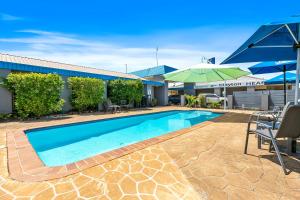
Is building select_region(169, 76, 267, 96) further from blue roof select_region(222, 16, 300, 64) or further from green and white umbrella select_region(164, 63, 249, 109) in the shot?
blue roof select_region(222, 16, 300, 64)

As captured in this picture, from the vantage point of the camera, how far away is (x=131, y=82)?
15.8 meters

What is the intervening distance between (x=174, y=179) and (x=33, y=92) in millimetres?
10060

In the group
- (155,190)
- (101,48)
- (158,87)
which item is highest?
(101,48)

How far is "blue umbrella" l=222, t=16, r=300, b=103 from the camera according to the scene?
428 centimetres

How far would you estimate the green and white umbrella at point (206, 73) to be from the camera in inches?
437

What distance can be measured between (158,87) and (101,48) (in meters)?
8.65

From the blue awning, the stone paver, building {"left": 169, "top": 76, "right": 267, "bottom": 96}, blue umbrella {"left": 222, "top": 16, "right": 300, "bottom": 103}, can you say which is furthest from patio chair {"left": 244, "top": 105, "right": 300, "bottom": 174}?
building {"left": 169, "top": 76, "right": 267, "bottom": 96}

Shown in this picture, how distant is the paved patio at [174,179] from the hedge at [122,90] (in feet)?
38.0

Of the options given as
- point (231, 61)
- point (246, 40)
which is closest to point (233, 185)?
point (246, 40)

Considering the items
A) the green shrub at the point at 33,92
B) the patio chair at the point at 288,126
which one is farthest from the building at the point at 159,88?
the patio chair at the point at 288,126

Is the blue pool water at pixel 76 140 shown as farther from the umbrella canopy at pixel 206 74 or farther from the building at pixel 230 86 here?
the building at pixel 230 86

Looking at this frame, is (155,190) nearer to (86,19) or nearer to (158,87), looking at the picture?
(86,19)

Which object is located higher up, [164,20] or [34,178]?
[164,20]

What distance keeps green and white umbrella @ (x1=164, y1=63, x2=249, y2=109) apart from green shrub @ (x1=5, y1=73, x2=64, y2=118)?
25.0 feet
